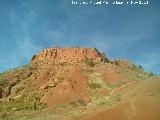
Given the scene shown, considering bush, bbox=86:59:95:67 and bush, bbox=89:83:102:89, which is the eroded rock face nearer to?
bush, bbox=86:59:95:67

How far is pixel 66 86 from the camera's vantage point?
148 ft

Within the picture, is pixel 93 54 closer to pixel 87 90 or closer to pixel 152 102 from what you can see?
pixel 87 90

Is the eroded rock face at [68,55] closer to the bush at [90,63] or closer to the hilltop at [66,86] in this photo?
the hilltop at [66,86]

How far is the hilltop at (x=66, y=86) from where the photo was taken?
3434 centimetres

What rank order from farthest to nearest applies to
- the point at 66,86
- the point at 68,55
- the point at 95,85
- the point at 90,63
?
the point at 68,55, the point at 90,63, the point at 95,85, the point at 66,86

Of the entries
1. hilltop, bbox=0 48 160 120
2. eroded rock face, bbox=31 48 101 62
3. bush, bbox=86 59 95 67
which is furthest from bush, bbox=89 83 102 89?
eroded rock face, bbox=31 48 101 62

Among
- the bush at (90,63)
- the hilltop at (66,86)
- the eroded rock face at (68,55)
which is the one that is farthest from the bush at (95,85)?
the eroded rock face at (68,55)

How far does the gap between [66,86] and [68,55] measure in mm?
17461

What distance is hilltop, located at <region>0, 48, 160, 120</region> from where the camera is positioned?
3434 cm

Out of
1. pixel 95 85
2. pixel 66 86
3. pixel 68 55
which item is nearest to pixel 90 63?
pixel 68 55

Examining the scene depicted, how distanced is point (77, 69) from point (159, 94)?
30.1 metres

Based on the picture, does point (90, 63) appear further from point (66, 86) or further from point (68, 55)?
point (66, 86)

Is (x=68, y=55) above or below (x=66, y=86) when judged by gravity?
above

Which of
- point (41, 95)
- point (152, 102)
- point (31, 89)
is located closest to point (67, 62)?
point (31, 89)
